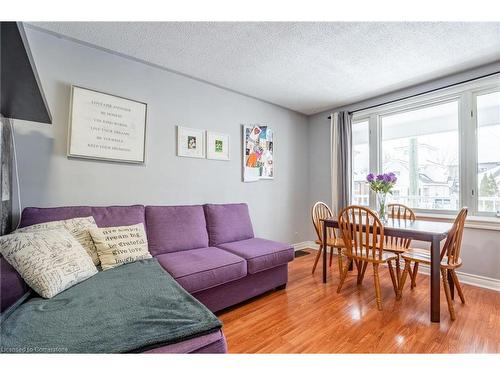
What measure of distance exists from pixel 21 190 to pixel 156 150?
3.75ft

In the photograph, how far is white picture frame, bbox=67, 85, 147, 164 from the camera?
205cm

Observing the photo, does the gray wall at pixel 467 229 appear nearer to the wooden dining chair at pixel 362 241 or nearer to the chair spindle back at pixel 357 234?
the wooden dining chair at pixel 362 241

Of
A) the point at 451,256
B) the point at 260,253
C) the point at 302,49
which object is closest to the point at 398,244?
the point at 451,256

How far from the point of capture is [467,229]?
8.64 ft

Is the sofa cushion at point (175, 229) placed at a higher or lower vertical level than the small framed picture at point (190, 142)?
lower

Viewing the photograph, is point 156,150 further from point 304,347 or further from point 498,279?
point 498,279

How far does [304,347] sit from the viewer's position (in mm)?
1509

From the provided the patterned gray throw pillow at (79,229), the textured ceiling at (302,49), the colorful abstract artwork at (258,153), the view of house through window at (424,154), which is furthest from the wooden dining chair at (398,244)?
the patterned gray throw pillow at (79,229)

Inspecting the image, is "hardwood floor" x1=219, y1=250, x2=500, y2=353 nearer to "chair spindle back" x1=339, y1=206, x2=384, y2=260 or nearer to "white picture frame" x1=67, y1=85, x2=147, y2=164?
"chair spindle back" x1=339, y1=206, x2=384, y2=260

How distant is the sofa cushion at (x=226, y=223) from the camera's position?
8.28ft

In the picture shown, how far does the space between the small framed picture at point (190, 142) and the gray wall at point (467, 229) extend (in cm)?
223

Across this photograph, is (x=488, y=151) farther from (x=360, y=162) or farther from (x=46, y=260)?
(x=46, y=260)

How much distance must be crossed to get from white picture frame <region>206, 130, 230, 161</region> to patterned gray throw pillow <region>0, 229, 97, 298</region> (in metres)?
1.81
